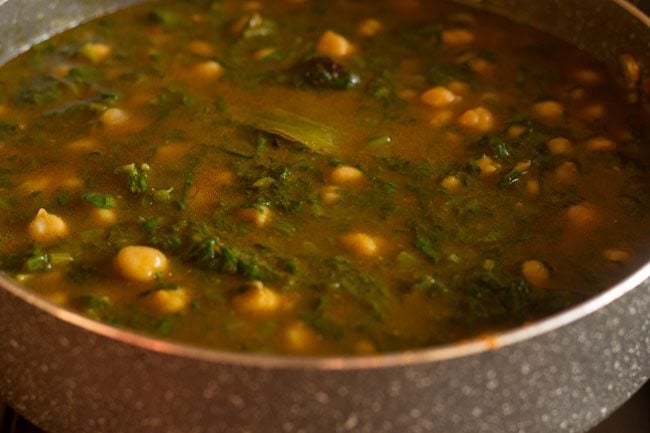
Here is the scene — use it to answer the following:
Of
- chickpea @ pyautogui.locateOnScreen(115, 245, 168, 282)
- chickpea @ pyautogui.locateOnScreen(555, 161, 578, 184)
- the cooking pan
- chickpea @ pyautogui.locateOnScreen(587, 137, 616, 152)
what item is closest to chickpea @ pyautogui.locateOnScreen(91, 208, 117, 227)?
chickpea @ pyautogui.locateOnScreen(115, 245, 168, 282)

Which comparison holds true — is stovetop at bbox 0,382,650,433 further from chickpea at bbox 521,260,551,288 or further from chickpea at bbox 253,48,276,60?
chickpea at bbox 253,48,276,60

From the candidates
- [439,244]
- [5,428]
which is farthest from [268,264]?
[5,428]

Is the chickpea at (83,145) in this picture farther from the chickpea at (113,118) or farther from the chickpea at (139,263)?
the chickpea at (139,263)

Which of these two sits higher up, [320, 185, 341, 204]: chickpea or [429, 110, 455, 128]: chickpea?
[320, 185, 341, 204]: chickpea

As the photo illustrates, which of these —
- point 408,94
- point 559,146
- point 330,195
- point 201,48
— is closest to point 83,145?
point 201,48

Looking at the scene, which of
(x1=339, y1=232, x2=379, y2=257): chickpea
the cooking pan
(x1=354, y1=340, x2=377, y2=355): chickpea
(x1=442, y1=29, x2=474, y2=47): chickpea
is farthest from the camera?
(x1=442, y1=29, x2=474, y2=47): chickpea

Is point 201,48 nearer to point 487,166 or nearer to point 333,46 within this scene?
point 333,46
